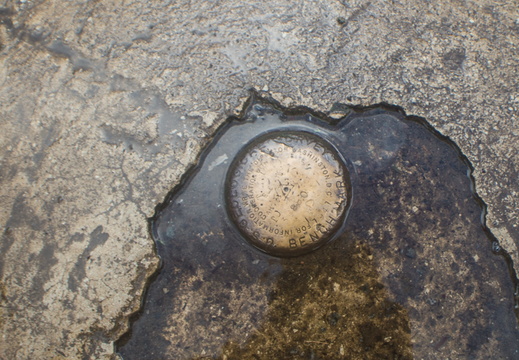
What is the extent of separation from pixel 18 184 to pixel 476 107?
252 centimetres

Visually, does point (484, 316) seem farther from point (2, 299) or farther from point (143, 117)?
point (2, 299)

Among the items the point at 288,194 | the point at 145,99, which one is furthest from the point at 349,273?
the point at 145,99

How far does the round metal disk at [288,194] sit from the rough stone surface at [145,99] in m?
0.28

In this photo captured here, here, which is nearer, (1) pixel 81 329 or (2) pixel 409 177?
(1) pixel 81 329

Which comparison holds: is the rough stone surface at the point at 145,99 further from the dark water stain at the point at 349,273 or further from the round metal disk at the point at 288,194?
the round metal disk at the point at 288,194

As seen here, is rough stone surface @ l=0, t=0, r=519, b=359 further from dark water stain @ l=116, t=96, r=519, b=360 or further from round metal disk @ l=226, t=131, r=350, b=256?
round metal disk @ l=226, t=131, r=350, b=256

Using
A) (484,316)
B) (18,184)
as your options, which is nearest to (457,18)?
(484,316)

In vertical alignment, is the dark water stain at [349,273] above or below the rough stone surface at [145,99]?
below

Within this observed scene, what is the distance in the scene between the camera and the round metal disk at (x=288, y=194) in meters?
1.96

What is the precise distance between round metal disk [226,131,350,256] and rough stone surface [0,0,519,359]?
0.92 feet

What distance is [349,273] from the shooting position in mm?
2084

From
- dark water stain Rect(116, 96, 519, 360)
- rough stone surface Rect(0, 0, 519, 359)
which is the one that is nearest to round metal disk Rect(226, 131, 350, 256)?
dark water stain Rect(116, 96, 519, 360)

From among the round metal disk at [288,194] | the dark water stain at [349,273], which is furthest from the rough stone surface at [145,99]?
the round metal disk at [288,194]

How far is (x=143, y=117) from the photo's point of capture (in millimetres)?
2154
